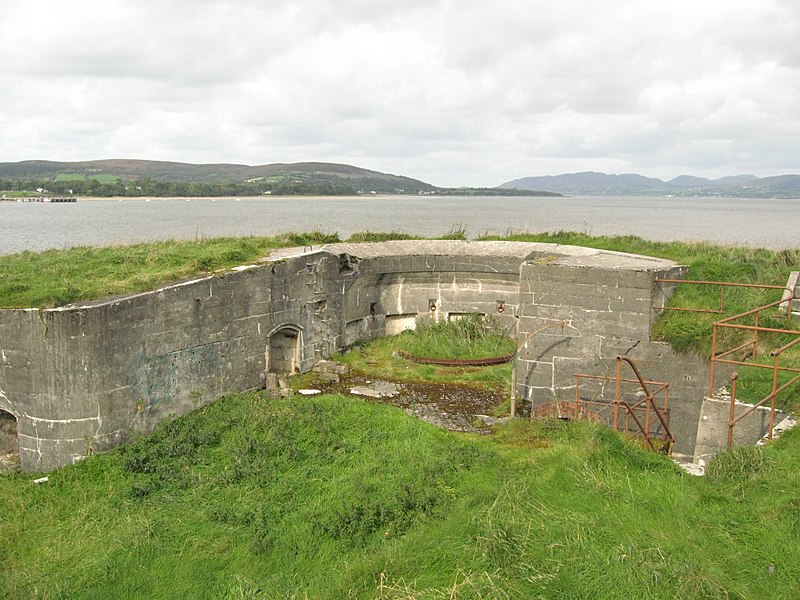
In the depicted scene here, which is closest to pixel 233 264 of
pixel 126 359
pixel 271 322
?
pixel 271 322

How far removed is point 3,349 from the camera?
28.3ft

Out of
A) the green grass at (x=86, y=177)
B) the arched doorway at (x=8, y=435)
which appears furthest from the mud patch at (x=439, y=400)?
the green grass at (x=86, y=177)

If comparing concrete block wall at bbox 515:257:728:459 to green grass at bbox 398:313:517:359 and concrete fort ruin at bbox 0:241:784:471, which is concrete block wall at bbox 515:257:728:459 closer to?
concrete fort ruin at bbox 0:241:784:471

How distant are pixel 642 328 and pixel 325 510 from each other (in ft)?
19.8

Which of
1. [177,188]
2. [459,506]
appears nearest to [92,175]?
[177,188]

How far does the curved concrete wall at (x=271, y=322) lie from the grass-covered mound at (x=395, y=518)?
0.73 metres

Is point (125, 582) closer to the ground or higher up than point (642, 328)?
closer to the ground

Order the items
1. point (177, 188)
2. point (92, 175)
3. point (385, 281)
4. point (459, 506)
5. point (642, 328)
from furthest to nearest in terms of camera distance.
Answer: point (92, 175) < point (177, 188) < point (385, 281) < point (642, 328) < point (459, 506)

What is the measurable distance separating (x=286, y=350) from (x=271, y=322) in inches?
39.9

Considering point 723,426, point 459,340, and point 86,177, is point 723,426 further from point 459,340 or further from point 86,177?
point 86,177

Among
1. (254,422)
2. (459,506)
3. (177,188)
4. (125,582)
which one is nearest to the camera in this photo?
(125,582)

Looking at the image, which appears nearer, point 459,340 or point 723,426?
point 723,426

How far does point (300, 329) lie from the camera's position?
40.5 ft

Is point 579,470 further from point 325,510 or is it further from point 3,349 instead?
point 3,349
